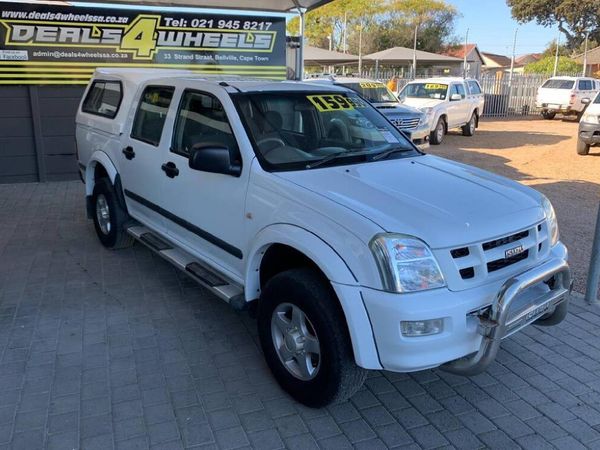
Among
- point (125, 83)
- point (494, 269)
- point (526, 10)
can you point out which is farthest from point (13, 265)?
point (526, 10)

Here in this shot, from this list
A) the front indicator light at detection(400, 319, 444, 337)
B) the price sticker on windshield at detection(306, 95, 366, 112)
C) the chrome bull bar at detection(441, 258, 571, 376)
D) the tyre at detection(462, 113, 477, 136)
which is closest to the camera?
the front indicator light at detection(400, 319, 444, 337)

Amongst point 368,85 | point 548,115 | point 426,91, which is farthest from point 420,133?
point 548,115

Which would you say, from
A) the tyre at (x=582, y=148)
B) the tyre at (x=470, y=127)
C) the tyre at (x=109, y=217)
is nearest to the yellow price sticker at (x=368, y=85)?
the tyre at (x=470, y=127)

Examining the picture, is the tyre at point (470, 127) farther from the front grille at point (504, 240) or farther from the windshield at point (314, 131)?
the front grille at point (504, 240)

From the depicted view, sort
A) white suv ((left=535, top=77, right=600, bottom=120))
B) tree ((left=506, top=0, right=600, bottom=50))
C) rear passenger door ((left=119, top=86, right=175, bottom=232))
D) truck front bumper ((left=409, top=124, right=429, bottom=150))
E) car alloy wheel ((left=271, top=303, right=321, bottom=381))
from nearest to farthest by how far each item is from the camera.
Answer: car alloy wheel ((left=271, top=303, right=321, bottom=381)), rear passenger door ((left=119, top=86, right=175, bottom=232)), truck front bumper ((left=409, top=124, right=429, bottom=150)), white suv ((left=535, top=77, right=600, bottom=120)), tree ((left=506, top=0, right=600, bottom=50))

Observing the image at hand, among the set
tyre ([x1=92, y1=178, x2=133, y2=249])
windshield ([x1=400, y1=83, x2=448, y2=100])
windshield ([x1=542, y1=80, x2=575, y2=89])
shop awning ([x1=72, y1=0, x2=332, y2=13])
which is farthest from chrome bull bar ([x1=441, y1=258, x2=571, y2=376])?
windshield ([x1=542, y1=80, x2=575, y2=89])

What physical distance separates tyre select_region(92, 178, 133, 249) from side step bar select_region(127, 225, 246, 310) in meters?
0.48

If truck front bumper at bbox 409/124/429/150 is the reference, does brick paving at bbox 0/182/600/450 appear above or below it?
below

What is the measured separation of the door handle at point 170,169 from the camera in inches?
178

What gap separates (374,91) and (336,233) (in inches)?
503

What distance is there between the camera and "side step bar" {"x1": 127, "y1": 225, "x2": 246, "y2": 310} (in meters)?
3.89

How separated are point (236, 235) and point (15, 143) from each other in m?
7.64

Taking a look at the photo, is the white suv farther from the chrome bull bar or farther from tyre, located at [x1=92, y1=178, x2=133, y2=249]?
the chrome bull bar

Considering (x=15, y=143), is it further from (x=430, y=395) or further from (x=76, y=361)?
(x=430, y=395)
